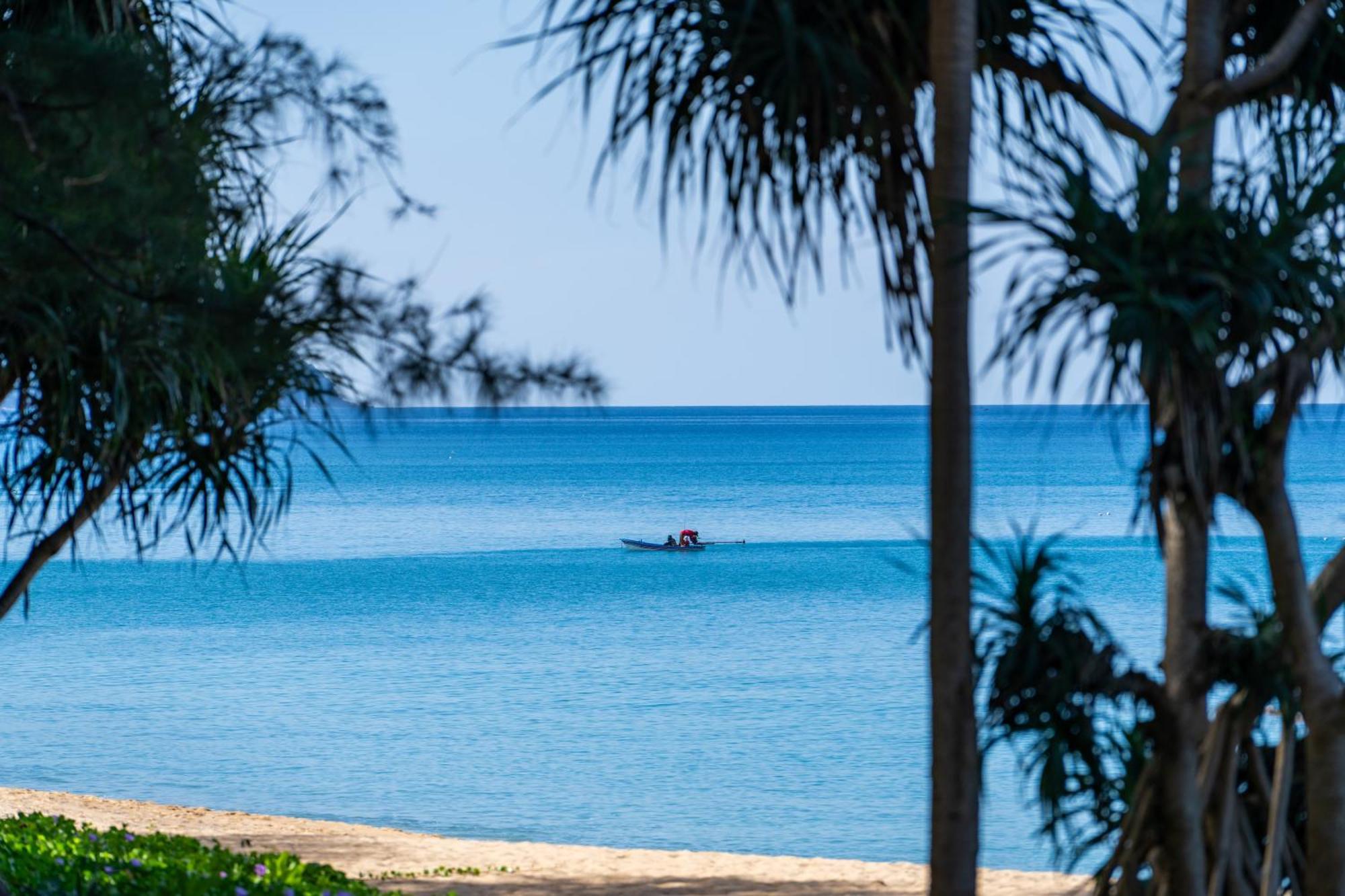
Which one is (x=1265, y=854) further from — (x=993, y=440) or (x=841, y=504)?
(x=993, y=440)

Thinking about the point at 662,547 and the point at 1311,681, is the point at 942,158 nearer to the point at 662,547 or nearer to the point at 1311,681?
the point at 1311,681

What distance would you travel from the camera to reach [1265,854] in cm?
316

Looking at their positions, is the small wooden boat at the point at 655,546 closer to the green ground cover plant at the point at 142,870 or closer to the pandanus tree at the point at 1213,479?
the green ground cover plant at the point at 142,870

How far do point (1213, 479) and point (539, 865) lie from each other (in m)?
5.97

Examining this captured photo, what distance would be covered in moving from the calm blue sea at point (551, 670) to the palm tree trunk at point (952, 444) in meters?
0.14

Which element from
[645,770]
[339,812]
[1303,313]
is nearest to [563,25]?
[1303,313]

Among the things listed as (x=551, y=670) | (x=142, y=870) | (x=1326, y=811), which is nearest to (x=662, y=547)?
(x=551, y=670)

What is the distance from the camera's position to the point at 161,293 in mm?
2824

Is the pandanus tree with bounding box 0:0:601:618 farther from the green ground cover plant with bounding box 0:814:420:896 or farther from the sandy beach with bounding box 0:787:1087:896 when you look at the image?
the sandy beach with bounding box 0:787:1087:896

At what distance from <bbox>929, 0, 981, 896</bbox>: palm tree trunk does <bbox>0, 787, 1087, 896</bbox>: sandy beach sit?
4605 millimetres

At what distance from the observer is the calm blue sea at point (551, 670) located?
12.5 m

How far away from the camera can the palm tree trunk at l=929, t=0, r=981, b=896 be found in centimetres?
248

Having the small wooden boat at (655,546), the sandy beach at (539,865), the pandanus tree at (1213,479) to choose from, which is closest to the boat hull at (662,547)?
the small wooden boat at (655,546)

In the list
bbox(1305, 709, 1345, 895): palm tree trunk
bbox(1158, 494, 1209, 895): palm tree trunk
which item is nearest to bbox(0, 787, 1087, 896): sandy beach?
bbox(1305, 709, 1345, 895): palm tree trunk
